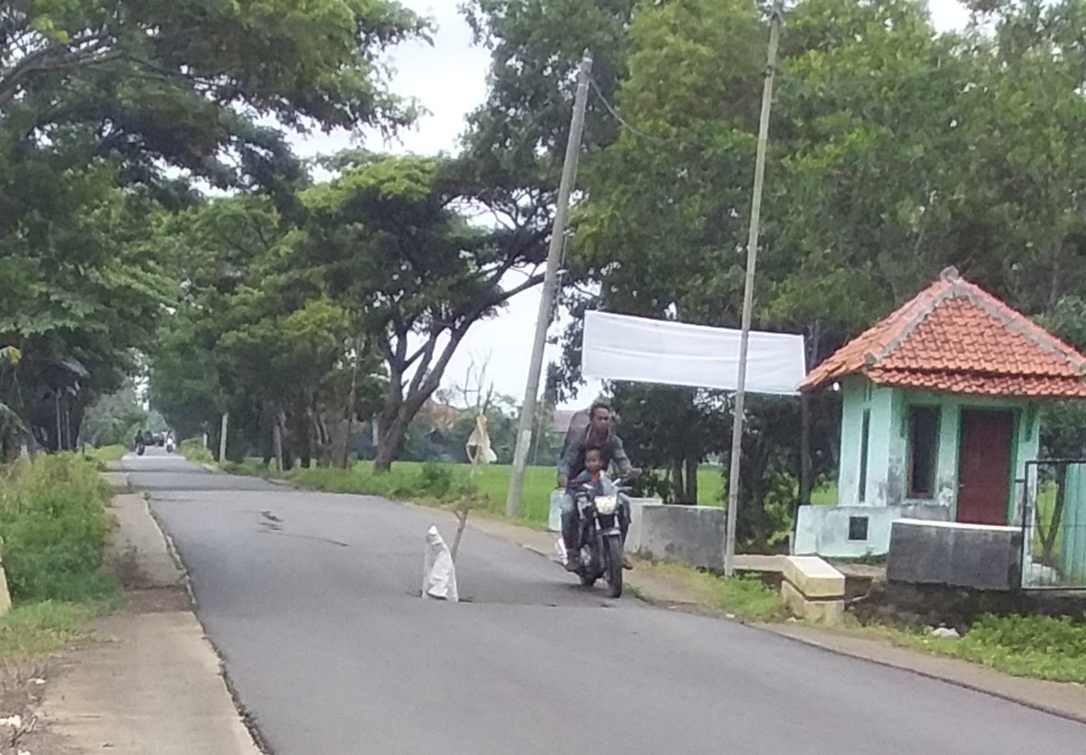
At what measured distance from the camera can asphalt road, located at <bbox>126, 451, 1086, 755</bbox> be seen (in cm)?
870

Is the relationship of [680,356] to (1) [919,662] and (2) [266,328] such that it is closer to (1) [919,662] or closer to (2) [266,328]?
(1) [919,662]

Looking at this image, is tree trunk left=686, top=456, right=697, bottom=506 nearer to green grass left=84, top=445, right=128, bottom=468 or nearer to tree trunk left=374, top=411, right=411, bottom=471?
tree trunk left=374, top=411, right=411, bottom=471

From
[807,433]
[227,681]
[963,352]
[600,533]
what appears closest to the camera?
[227,681]

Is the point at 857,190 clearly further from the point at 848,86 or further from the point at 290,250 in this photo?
the point at 290,250

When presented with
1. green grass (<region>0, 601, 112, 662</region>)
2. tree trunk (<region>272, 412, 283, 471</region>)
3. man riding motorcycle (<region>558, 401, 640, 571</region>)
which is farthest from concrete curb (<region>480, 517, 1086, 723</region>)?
tree trunk (<region>272, 412, 283, 471</region>)

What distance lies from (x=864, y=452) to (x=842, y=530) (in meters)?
1.92

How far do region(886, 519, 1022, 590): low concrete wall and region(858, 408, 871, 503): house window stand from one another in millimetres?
5636

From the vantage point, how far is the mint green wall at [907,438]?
24.5m

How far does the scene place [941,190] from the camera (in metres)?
26.0

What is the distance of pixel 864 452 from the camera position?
25.2 metres

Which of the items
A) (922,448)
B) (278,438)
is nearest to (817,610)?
(922,448)

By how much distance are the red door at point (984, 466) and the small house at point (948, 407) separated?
1cm

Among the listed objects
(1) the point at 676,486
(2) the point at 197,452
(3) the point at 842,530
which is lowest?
(3) the point at 842,530

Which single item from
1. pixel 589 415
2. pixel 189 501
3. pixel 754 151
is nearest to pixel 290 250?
pixel 189 501
